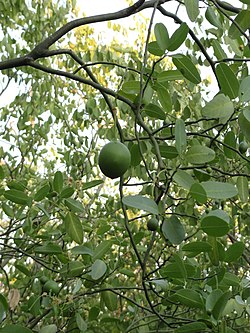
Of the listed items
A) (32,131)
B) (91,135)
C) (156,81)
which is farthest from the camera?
(32,131)

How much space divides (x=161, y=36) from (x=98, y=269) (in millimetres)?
470

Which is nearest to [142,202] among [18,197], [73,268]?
[18,197]

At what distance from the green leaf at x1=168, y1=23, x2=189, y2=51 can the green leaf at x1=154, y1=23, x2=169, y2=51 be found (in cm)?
1

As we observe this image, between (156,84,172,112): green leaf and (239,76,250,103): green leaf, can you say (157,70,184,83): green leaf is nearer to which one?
(156,84,172,112): green leaf

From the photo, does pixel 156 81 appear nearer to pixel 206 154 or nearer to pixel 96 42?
pixel 206 154

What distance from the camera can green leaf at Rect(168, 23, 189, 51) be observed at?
3.03 feet

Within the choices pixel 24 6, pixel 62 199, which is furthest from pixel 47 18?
pixel 62 199

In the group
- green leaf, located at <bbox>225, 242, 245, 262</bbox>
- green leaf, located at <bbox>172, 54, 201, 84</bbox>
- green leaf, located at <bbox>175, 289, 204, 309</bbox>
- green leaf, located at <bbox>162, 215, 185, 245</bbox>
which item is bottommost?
green leaf, located at <bbox>175, 289, 204, 309</bbox>

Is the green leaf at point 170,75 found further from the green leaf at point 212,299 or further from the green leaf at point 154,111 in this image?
the green leaf at point 212,299

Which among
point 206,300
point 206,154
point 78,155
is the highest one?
point 78,155

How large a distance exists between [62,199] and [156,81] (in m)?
0.29

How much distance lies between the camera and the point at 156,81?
3.42ft

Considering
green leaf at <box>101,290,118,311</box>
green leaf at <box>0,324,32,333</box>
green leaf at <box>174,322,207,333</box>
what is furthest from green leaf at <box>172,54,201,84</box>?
green leaf at <box>101,290,118,311</box>

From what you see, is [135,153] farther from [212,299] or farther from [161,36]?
[212,299]
